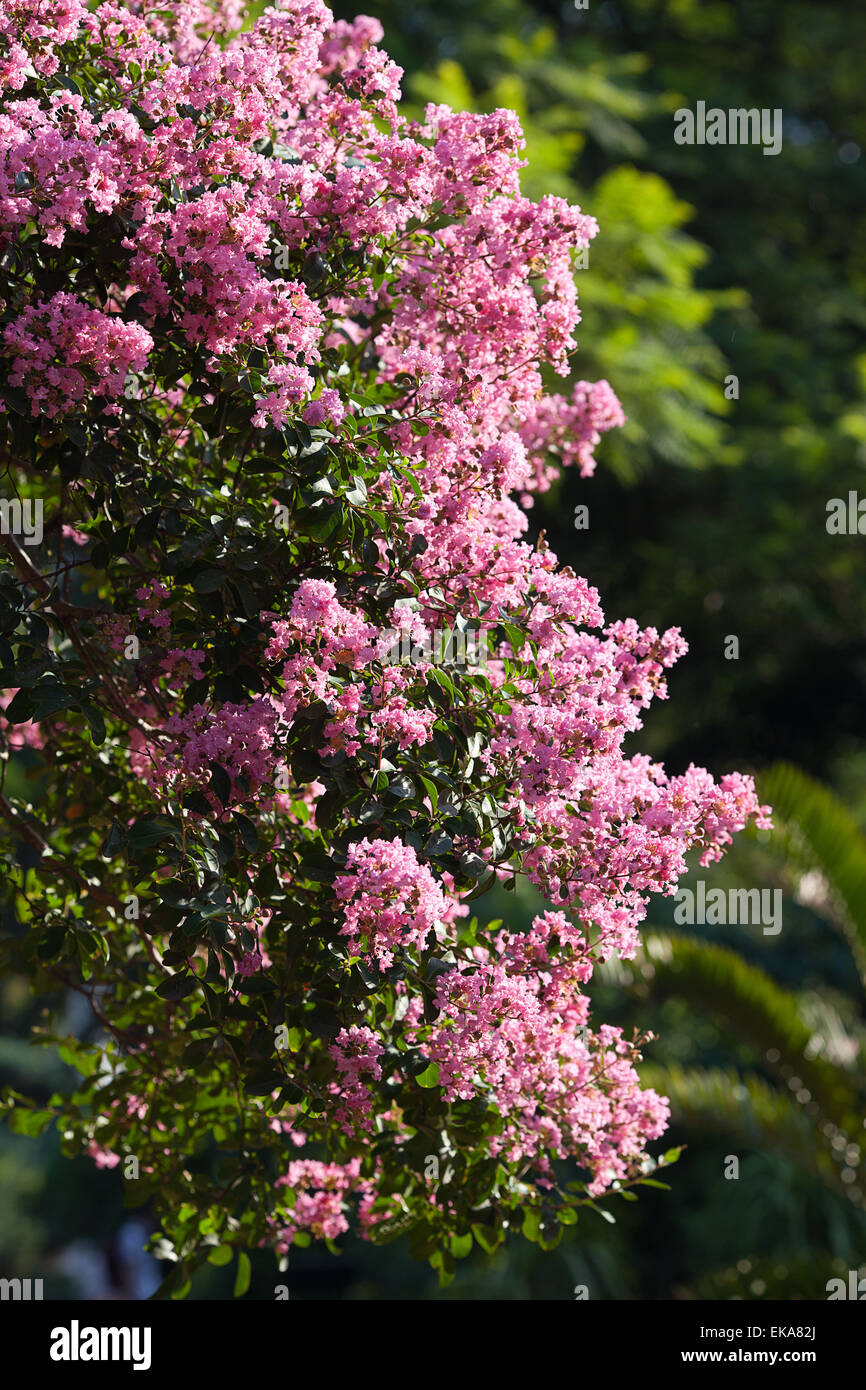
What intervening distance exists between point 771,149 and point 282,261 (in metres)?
11.5

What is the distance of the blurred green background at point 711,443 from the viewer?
33.6ft

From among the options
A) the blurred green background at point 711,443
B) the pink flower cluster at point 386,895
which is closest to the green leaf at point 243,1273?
the pink flower cluster at point 386,895

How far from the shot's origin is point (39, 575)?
313 cm

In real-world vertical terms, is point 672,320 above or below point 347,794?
above

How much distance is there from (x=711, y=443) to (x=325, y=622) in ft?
28.1

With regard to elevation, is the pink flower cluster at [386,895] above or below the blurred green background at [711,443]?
below

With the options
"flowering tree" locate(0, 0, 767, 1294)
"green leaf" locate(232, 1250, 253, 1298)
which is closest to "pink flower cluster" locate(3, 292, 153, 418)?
"flowering tree" locate(0, 0, 767, 1294)

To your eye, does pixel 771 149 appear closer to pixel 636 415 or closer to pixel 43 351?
pixel 636 415

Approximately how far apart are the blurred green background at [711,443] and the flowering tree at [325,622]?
5.08m

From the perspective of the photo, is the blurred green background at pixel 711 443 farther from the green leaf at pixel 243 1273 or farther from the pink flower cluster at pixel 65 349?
the pink flower cluster at pixel 65 349

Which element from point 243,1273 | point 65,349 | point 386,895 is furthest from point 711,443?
point 386,895

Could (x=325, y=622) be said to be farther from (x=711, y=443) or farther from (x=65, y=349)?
(x=711, y=443)

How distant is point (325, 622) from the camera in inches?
101

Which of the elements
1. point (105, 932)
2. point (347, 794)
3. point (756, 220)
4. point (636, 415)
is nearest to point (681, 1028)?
point (636, 415)
